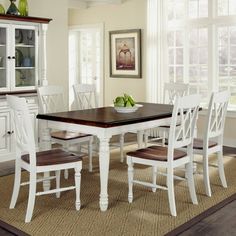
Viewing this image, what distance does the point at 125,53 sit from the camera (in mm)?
7754

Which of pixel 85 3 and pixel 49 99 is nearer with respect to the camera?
pixel 49 99

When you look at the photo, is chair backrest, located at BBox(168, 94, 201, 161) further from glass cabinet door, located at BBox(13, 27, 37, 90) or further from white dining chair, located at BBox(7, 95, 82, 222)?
glass cabinet door, located at BBox(13, 27, 37, 90)

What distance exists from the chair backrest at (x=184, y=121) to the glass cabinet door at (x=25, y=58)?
2.65 meters

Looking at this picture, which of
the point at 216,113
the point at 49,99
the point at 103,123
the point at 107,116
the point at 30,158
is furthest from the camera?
the point at 49,99

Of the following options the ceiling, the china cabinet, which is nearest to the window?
the ceiling

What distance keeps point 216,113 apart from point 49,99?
1.98 m

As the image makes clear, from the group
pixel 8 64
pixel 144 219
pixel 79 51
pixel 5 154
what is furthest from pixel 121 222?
pixel 79 51

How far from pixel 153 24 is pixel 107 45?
121cm

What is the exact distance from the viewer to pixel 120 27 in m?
7.81

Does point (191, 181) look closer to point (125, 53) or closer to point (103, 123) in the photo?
point (103, 123)

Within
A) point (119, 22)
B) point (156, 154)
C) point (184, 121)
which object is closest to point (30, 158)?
point (156, 154)

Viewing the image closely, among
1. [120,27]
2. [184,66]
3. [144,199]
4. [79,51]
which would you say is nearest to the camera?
[144,199]

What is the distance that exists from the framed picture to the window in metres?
0.58

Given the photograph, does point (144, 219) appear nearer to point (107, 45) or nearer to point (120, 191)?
point (120, 191)
